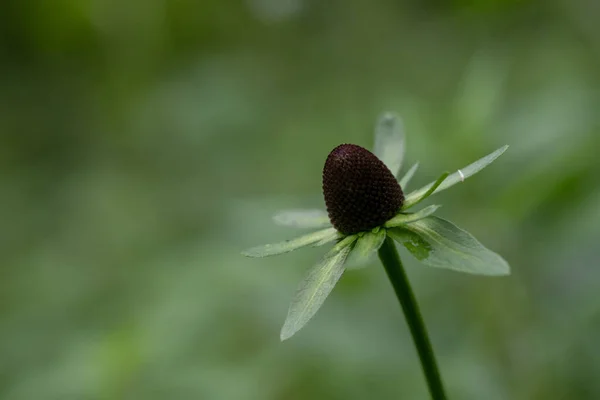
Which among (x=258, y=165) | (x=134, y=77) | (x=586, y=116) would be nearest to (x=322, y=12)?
(x=258, y=165)

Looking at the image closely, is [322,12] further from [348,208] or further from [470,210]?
[348,208]

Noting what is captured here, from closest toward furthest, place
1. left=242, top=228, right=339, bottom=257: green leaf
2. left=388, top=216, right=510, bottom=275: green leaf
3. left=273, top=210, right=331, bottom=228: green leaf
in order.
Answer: left=388, top=216, right=510, bottom=275: green leaf
left=242, top=228, right=339, bottom=257: green leaf
left=273, top=210, right=331, bottom=228: green leaf

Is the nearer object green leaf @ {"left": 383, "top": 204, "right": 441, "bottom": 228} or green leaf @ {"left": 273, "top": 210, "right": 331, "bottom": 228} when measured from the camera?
green leaf @ {"left": 383, "top": 204, "right": 441, "bottom": 228}

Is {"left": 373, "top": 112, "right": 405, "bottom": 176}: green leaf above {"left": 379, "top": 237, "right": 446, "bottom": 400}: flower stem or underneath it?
above

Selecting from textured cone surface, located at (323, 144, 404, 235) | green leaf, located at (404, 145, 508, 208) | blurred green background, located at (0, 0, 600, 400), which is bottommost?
blurred green background, located at (0, 0, 600, 400)

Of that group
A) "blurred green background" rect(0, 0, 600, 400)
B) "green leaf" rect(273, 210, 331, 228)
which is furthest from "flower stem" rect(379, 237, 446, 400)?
"blurred green background" rect(0, 0, 600, 400)

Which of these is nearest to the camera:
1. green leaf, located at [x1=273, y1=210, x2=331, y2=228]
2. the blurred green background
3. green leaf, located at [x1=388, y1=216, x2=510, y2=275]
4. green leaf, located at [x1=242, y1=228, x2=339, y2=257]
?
green leaf, located at [x1=388, y1=216, x2=510, y2=275]

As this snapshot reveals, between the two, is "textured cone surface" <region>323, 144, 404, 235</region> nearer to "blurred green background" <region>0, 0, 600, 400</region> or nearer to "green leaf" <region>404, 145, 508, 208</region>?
"green leaf" <region>404, 145, 508, 208</region>

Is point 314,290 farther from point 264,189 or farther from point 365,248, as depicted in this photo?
point 264,189
